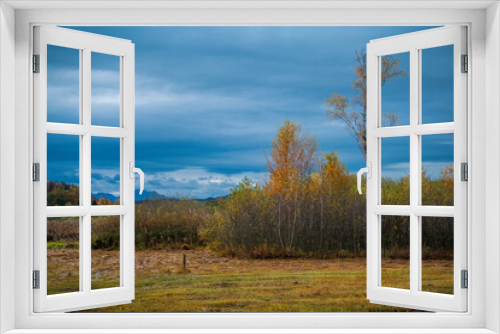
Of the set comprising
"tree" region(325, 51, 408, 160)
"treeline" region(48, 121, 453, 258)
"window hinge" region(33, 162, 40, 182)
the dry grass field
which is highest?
"tree" region(325, 51, 408, 160)

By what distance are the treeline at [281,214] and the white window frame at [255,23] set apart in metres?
4.28

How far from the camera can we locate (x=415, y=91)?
2.51m

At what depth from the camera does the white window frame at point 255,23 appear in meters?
2.12

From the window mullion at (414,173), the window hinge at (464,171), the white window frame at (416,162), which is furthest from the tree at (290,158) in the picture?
the window hinge at (464,171)

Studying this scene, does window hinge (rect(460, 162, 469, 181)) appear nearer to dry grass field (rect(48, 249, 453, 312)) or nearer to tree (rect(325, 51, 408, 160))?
dry grass field (rect(48, 249, 453, 312))

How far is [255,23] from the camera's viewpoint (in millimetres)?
2240

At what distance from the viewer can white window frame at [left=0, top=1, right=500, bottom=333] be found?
6.96ft

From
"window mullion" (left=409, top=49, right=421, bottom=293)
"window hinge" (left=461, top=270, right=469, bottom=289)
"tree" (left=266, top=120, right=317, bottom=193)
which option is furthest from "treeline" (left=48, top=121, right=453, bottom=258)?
"window hinge" (left=461, top=270, right=469, bottom=289)

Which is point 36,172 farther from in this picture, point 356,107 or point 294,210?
point 356,107

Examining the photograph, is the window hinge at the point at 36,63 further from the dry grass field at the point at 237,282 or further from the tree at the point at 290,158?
the tree at the point at 290,158

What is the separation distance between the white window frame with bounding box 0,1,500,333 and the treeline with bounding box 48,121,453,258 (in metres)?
4.28

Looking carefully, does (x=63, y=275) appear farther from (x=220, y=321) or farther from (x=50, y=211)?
(x=220, y=321)

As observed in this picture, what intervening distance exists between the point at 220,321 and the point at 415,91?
5.37 ft

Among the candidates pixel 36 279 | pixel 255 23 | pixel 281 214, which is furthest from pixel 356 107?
pixel 36 279
